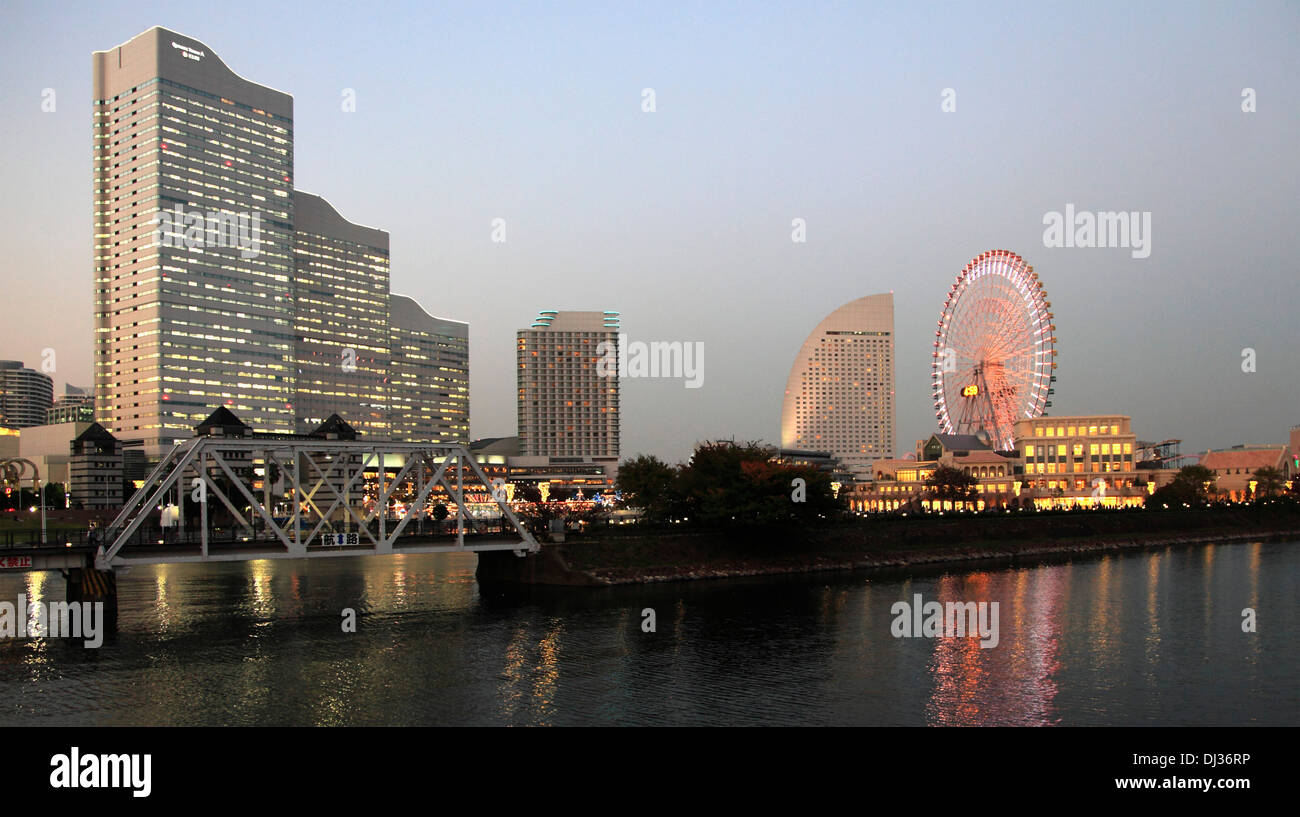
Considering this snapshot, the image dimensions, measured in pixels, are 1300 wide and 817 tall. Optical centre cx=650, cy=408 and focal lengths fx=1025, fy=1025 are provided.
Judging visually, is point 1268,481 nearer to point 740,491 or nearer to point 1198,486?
point 1198,486

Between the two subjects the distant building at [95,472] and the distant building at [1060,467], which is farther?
the distant building at [1060,467]

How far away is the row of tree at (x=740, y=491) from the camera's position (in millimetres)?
86250

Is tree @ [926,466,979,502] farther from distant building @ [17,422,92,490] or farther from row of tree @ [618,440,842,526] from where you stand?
distant building @ [17,422,92,490]

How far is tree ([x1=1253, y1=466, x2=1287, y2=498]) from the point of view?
17450cm

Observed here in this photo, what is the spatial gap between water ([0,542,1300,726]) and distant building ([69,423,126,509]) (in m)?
69.3

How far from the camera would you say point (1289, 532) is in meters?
141

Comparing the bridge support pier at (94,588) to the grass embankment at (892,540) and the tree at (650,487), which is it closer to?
the grass embankment at (892,540)

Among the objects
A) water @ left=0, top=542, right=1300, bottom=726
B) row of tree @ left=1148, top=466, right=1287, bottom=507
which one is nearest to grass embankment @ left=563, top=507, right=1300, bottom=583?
water @ left=0, top=542, right=1300, bottom=726

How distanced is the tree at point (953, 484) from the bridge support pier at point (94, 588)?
136330 millimetres

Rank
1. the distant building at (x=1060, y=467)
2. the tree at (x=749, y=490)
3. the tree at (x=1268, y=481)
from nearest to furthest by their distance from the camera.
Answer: the tree at (x=749, y=490)
the distant building at (x=1060, y=467)
the tree at (x=1268, y=481)

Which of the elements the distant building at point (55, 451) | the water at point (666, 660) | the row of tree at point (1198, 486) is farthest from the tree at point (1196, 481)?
the distant building at point (55, 451)
